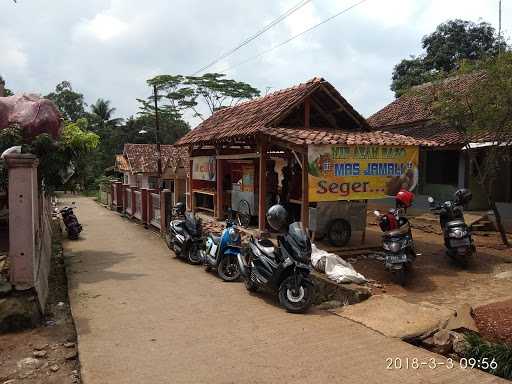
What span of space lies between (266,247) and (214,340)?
200 cm

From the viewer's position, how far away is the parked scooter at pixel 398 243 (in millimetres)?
7352

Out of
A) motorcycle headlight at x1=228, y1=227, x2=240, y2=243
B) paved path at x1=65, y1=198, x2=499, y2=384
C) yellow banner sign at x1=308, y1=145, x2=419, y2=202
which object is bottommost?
paved path at x1=65, y1=198, x2=499, y2=384

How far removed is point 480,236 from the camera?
11719 mm

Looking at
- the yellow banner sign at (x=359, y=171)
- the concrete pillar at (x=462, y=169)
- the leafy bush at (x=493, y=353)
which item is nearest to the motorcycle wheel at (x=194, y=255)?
the yellow banner sign at (x=359, y=171)

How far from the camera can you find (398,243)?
7.43 meters

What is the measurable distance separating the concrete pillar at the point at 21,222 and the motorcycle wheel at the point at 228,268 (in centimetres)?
320

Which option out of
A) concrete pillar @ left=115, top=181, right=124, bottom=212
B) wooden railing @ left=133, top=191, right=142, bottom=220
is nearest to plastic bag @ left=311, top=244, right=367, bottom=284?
wooden railing @ left=133, top=191, right=142, bottom=220

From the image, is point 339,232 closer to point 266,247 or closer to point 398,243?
point 398,243

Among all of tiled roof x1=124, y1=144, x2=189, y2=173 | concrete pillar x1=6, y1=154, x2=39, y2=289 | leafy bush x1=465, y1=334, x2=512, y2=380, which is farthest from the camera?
tiled roof x1=124, y1=144, x2=189, y2=173

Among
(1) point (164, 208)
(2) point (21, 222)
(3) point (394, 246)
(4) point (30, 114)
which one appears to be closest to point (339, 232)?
(3) point (394, 246)

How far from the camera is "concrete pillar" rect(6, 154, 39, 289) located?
5.43 m

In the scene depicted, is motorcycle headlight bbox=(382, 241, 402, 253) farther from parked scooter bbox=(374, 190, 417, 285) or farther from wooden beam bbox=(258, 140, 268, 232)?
wooden beam bbox=(258, 140, 268, 232)

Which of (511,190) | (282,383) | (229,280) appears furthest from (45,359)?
(511,190)

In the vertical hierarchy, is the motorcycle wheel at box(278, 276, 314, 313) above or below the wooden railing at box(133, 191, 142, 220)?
below
